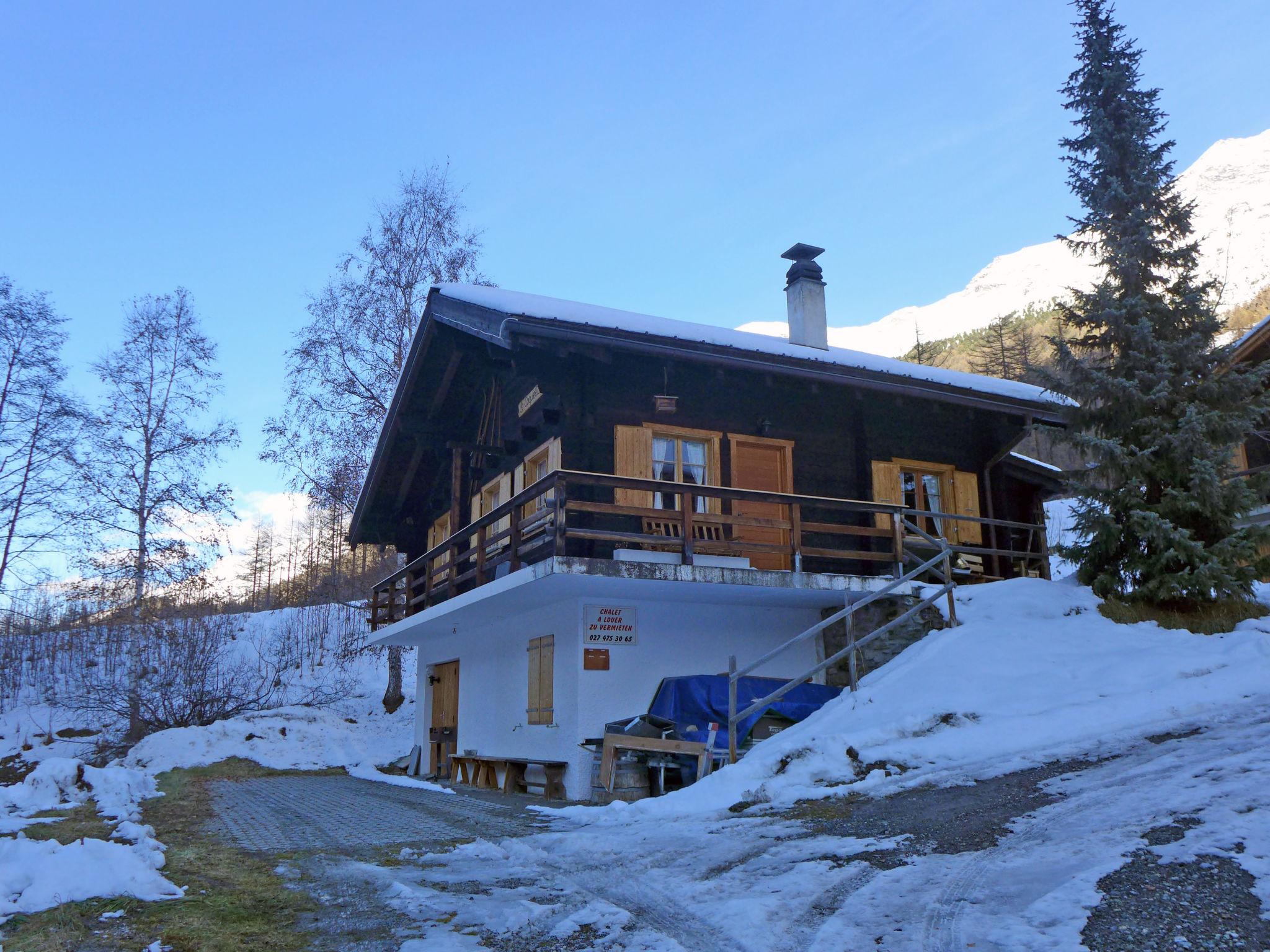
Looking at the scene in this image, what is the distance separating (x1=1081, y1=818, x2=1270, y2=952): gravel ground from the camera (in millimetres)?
3873

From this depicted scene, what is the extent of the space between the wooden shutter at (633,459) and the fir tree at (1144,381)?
17.2ft

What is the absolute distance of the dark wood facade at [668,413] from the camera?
40.6 feet

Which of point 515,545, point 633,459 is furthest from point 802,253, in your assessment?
point 515,545

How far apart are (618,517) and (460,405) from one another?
6.00m

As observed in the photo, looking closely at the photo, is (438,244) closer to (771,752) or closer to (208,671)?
(208,671)

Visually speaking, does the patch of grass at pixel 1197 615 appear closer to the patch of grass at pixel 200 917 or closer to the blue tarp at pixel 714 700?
the blue tarp at pixel 714 700

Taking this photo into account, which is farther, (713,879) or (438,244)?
(438,244)

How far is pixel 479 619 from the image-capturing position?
15.1 m

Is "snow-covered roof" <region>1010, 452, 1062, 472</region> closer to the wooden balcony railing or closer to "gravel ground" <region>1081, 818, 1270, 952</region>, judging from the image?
the wooden balcony railing

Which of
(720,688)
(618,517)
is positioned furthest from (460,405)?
(720,688)

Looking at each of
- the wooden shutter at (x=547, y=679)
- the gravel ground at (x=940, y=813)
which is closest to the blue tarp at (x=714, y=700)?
the wooden shutter at (x=547, y=679)

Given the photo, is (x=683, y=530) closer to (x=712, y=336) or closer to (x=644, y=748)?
(x=644, y=748)

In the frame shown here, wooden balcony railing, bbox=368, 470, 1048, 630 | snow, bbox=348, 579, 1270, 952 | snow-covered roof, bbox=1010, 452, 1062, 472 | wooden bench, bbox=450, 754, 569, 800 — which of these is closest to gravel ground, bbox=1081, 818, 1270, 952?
snow, bbox=348, 579, 1270, 952

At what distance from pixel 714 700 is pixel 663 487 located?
2.52 meters
